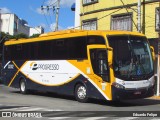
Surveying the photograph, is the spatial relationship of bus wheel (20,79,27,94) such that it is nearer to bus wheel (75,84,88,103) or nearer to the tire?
the tire

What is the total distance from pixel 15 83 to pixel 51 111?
35.7ft

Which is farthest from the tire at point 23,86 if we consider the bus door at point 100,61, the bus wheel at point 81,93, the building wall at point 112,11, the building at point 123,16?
the building wall at point 112,11

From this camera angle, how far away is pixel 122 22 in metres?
29.8

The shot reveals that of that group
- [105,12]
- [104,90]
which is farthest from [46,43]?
[105,12]

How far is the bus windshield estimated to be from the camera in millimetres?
17438

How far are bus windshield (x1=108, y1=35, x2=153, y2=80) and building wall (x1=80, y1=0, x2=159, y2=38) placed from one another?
9.16 metres

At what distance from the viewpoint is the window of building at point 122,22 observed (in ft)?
95.9

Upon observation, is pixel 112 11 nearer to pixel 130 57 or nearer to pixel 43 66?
pixel 43 66

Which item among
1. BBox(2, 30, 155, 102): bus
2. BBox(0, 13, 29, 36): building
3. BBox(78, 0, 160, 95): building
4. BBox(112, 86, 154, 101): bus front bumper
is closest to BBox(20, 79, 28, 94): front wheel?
BBox(2, 30, 155, 102): bus

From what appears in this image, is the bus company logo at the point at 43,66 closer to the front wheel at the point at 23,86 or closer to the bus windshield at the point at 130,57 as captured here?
the front wheel at the point at 23,86

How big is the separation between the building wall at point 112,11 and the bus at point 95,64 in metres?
8.33

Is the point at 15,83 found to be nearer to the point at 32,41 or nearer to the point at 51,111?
the point at 32,41

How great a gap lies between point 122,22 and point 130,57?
12.4 metres

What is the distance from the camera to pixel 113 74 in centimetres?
1730
